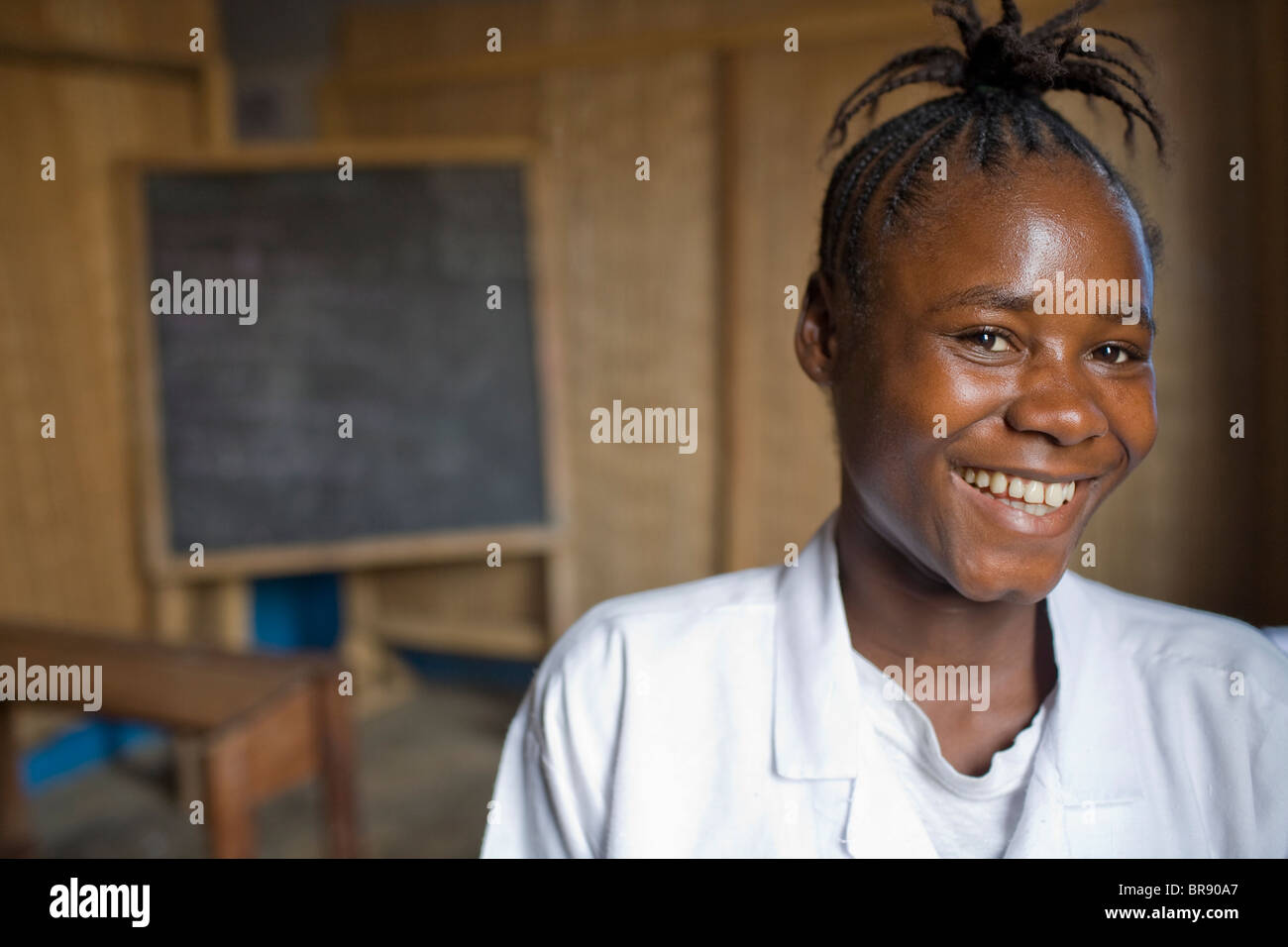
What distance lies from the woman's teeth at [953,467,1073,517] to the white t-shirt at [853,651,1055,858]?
0.64 feet

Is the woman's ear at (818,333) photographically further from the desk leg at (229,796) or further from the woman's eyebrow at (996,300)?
the desk leg at (229,796)

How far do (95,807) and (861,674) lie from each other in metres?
2.79

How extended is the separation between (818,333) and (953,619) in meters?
0.22

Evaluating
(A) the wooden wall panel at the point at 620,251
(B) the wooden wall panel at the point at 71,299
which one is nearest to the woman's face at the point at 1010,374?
(A) the wooden wall panel at the point at 620,251

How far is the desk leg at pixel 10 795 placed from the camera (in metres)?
2.51

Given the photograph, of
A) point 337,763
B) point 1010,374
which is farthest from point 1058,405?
point 337,763

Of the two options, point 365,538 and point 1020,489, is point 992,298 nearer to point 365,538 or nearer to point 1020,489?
point 1020,489

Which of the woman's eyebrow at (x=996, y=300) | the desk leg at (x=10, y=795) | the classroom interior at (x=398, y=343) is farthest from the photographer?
the classroom interior at (x=398, y=343)

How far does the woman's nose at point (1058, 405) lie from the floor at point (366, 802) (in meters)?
2.15

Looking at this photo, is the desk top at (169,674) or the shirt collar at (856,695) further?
the desk top at (169,674)

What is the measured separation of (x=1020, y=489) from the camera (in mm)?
590

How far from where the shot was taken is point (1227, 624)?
75 centimetres

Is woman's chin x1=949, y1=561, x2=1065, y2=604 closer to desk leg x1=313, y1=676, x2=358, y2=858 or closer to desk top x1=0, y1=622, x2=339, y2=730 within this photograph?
desk top x1=0, y1=622, x2=339, y2=730
